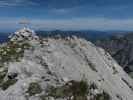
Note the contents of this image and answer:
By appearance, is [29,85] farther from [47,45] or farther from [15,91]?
[47,45]

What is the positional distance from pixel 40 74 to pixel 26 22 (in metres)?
12.3

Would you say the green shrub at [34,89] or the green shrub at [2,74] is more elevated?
the green shrub at [2,74]

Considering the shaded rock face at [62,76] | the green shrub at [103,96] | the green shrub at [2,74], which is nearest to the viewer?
the shaded rock face at [62,76]

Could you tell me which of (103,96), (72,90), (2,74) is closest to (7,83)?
(2,74)

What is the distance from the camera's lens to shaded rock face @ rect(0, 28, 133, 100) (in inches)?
945

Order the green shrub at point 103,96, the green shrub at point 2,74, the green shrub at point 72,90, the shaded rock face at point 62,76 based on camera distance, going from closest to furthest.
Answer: the green shrub at point 72,90, the shaded rock face at point 62,76, the green shrub at point 103,96, the green shrub at point 2,74

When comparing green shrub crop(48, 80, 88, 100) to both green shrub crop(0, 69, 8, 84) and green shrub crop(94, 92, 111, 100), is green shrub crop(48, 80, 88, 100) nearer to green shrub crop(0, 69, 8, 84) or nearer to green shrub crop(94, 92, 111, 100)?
green shrub crop(94, 92, 111, 100)

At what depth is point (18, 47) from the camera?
32.3 meters

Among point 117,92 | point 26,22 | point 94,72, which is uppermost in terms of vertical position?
point 26,22

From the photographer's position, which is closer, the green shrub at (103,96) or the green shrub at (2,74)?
the green shrub at (103,96)

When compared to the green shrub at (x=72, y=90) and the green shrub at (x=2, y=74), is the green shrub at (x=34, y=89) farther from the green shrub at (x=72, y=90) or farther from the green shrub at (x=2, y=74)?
the green shrub at (x=2, y=74)

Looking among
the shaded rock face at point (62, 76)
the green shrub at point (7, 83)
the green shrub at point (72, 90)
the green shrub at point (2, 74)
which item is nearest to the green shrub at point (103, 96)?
the shaded rock face at point (62, 76)

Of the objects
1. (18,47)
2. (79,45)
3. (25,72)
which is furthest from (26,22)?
(25,72)

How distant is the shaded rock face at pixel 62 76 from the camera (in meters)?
24.0
